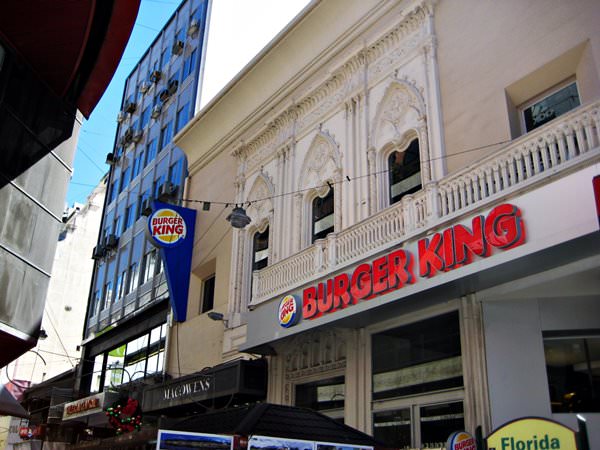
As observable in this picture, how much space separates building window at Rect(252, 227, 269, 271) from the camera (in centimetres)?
1983

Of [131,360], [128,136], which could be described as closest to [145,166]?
[128,136]

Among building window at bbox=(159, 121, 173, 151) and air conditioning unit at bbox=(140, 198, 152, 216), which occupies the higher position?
building window at bbox=(159, 121, 173, 151)

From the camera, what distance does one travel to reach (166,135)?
3225cm

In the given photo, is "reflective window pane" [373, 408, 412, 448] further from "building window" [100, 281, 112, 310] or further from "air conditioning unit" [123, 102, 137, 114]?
"air conditioning unit" [123, 102, 137, 114]

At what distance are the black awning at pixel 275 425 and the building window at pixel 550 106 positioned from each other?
24.2 feet

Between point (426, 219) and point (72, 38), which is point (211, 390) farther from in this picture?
point (72, 38)

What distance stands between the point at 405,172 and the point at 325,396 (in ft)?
19.7

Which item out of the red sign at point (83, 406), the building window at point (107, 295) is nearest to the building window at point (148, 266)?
the building window at point (107, 295)

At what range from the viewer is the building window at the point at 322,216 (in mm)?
17625

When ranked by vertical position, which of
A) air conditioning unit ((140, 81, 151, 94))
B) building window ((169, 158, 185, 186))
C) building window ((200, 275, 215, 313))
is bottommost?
building window ((200, 275, 215, 313))

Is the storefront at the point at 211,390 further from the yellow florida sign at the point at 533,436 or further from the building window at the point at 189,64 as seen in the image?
the building window at the point at 189,64

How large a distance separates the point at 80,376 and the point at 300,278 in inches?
915

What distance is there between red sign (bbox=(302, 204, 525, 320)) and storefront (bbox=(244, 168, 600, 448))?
0.02 m

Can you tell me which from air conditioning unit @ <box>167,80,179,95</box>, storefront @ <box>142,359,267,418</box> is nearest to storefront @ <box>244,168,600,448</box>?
storefront @ <box>142,359,267,418</box>
